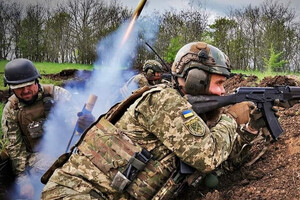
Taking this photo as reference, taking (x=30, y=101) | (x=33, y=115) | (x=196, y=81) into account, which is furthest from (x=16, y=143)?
(x=196, y=81)

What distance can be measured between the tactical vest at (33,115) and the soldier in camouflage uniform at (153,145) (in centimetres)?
218

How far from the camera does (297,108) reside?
17.2 ft

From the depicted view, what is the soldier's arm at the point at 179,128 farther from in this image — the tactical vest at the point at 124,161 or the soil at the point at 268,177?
the soil at the point at 268,177

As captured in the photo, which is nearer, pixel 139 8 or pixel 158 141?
pixel 158 141

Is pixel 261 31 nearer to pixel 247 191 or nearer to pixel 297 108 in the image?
pixel 297 108

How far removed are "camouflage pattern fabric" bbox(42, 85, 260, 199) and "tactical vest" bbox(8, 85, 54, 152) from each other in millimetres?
2203

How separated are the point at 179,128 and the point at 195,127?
0.13 metres

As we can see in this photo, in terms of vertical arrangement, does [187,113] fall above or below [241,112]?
above

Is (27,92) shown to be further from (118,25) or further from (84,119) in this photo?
(118,25)

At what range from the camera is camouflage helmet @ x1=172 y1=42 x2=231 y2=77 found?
3172 millimetres

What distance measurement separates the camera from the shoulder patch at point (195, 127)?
2844 mm

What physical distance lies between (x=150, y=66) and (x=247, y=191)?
22.7ft

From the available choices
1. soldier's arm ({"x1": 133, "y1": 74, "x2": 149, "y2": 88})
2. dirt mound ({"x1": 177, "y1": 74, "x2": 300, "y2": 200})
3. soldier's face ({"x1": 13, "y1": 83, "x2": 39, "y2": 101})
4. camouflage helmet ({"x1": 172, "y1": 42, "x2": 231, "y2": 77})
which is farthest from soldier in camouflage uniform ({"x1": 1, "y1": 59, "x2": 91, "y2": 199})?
soldier's arm ({"x1": 133, "y1": 74, "x2": 149, "y2": 88})

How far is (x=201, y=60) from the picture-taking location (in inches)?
125
